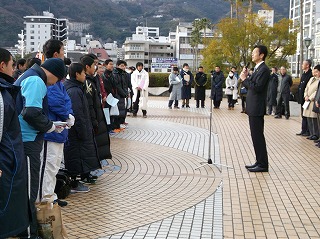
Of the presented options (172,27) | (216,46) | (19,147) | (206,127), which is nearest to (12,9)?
(172,27)

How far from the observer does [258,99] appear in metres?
8.16

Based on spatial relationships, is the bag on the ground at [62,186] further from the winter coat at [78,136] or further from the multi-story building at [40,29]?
the multi-story building at [40,29]

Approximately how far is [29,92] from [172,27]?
540 feet

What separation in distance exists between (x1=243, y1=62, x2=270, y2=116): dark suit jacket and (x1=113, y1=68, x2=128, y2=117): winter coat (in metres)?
4.88

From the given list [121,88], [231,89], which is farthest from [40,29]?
[121,88]

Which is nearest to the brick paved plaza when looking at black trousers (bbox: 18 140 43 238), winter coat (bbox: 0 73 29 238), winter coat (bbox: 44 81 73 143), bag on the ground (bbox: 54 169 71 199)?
bag on the ground (bbox: 54 169 71 199)

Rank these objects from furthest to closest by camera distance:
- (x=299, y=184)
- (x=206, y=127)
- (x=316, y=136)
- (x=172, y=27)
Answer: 1. (x=172, y=27)
2. (x=206, y=127)
3. (x=316, y=136)
4. (x=299, y=184)

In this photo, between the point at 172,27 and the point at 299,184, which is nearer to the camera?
the point at 299,184

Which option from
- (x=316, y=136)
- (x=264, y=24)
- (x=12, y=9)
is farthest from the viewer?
(x=12, y=9)

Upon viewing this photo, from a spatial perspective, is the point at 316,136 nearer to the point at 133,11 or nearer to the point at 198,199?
the point at 198,199

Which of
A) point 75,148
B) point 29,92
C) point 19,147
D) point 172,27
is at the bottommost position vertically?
point 75,148

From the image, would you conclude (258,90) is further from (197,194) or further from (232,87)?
(232,87)

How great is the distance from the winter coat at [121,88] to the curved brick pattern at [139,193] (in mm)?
3204

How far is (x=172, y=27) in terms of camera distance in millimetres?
166000
